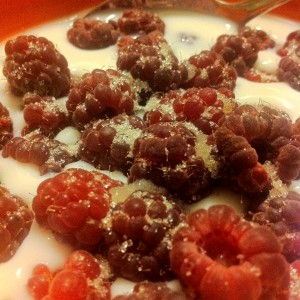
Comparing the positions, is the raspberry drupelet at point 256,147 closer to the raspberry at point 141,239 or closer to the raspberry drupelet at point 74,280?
the raspberry at point 141,239

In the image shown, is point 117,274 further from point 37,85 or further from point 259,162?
point 37,85

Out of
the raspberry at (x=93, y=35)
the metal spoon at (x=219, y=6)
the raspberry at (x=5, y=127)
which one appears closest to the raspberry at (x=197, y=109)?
the raspberry at (x=5, y=127)

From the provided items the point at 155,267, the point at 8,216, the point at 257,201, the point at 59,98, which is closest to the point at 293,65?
the point at 257,201

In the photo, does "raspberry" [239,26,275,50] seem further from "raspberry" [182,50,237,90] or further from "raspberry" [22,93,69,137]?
"raspberry" [22,93,69,137]

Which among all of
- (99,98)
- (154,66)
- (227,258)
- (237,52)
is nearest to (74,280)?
(227,258)

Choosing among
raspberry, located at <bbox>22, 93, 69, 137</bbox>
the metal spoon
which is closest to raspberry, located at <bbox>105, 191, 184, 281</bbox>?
raspberry, located at <bbox>22, 93, 69, 137</bbox>
